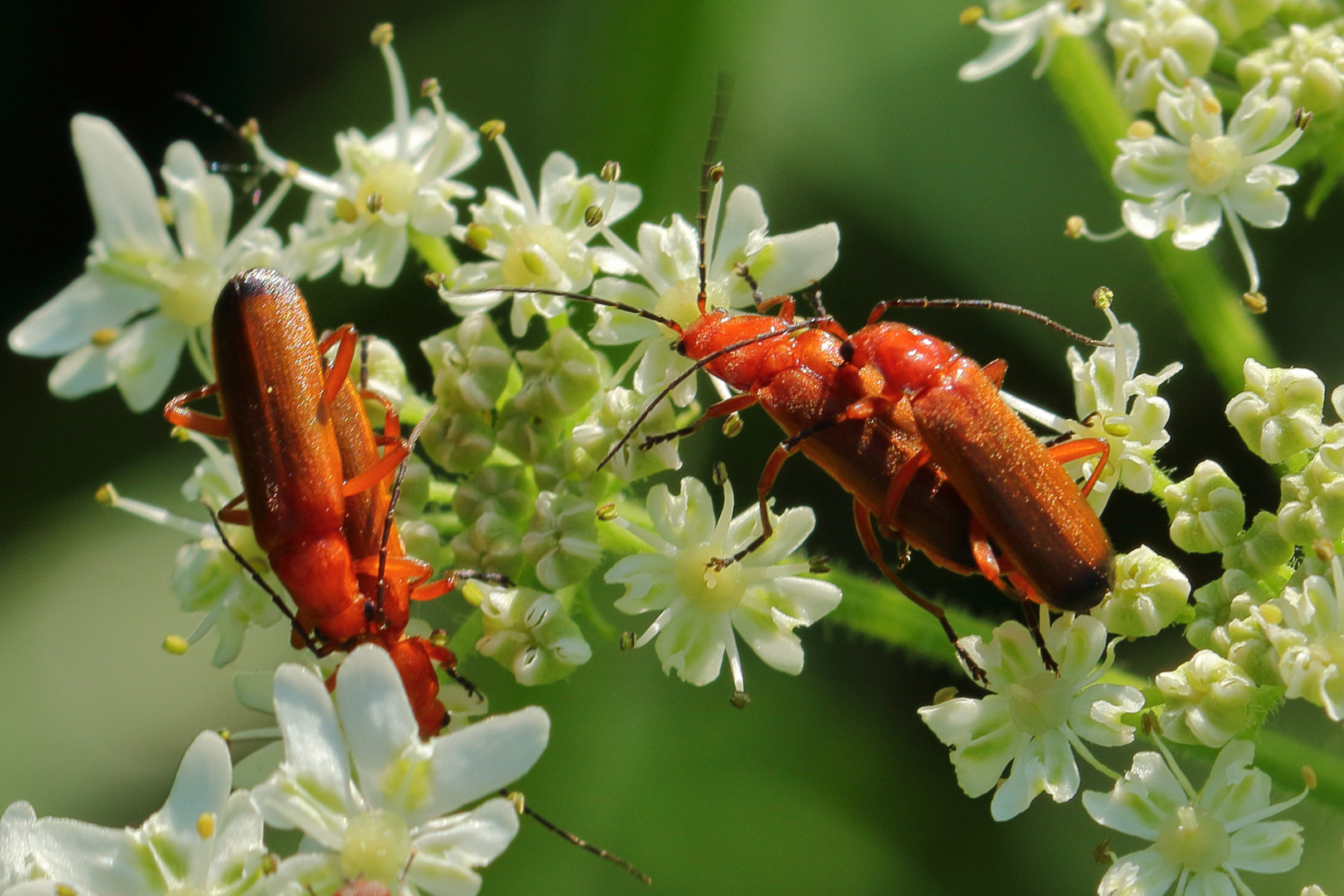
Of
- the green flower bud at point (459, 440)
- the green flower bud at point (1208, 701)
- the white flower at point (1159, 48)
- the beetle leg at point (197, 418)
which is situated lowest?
the green flower bud at point (1208, 701)

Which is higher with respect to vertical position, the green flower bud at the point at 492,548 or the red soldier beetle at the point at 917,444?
the red soldier beetle at the point at 917,444

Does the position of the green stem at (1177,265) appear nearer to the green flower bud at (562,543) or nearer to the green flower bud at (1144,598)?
the green flower bud at (1144,598)

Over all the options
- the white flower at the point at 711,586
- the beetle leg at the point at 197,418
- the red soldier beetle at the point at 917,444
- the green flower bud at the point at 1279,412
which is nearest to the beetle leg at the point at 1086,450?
the red soldier beetle at the point at 917,444

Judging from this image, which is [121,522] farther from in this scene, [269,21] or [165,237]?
[269,21]

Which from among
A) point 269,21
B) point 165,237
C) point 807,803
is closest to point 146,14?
point 269,21

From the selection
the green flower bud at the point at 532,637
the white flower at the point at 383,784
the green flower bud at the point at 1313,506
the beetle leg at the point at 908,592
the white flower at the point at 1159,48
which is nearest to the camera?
the white flower at the point at 383,784

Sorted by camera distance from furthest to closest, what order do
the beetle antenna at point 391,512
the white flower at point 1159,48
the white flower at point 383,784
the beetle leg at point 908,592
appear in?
the white flower at point 1159,48
the beetle antenna at point 391,512
the beetle leg at point 908,592
the white flower at point 383,784

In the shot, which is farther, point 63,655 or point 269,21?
point 269,21
